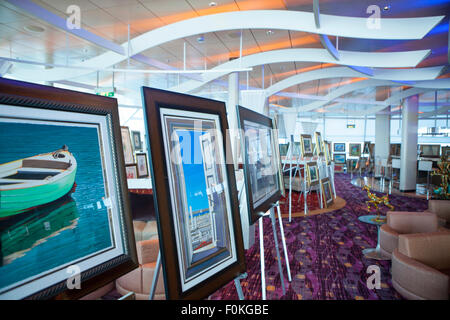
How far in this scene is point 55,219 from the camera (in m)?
0.85

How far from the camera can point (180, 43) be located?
24.5 feet

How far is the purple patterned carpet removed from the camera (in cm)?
304

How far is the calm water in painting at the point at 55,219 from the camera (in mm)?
743

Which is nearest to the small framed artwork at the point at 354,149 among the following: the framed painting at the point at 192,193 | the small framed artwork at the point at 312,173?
the small framed artwork at the point at 312,173

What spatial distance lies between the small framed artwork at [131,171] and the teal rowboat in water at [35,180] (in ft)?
13.7

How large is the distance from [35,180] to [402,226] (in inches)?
172

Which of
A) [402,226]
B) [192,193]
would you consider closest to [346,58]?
[402,226]

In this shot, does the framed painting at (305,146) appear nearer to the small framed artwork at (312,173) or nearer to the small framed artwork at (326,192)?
the small framed artwork at (312,173)

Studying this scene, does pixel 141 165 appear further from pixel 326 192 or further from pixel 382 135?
pixel 382 135

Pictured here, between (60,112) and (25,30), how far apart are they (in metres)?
7.68

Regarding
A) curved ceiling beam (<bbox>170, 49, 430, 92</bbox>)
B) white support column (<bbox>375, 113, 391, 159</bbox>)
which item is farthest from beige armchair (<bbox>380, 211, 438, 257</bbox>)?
white support column (<bbox>375, 113, 391, 159</bbox>)

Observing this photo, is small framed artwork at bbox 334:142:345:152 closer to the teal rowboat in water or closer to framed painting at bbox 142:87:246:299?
framed painting at bbox 142:87:246:299

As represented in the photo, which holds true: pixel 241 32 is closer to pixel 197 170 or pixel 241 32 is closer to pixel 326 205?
pixel 326 205
